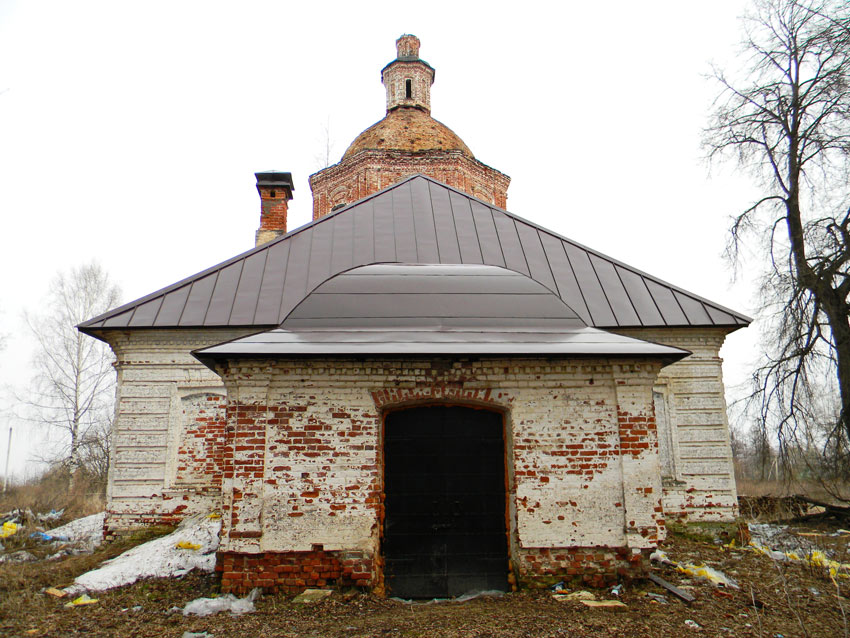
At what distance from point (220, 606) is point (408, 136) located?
51.6ft

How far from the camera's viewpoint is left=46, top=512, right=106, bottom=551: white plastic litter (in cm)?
892

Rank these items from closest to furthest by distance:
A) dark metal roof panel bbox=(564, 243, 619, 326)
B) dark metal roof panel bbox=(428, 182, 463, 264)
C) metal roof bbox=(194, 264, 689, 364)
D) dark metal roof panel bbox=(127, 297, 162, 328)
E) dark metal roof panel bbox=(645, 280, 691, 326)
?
metal roof bbox=(194, 264, 689, 364) < dark metal roof panel bbox=(564, 243, 619, 326) < dark metal roof panel bbox=(127, 297, 162, 328) < dark metal roof panel bbox=(645, 280, 691, 326) < dark metal roof panel bbox=(428, 182, 463, 264)

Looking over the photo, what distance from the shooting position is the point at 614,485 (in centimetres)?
579

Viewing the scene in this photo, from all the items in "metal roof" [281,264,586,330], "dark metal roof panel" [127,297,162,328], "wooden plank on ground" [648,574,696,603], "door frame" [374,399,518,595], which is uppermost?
"dark metal roof panel" [127,297,162,328]

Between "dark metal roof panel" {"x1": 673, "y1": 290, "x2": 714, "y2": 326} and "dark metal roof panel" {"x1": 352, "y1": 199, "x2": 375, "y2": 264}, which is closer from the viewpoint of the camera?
"dark metal roof panel" {"x1": 673, "y1": 290, "x2": 714, "y2": 326}

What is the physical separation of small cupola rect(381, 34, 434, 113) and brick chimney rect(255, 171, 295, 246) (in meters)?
8.70

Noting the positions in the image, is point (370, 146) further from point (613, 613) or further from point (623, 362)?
point (613, 613)

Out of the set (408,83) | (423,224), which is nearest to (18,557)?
A: (423,224)

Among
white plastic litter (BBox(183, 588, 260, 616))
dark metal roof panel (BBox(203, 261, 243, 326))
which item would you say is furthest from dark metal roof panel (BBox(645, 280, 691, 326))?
white plastic litter (BBox(183, 588, 260, 616))

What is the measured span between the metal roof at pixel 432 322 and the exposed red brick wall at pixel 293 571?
1.98 m

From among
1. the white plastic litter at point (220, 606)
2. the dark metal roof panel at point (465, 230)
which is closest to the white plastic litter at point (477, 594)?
the white plastic litter at point (220, 606)

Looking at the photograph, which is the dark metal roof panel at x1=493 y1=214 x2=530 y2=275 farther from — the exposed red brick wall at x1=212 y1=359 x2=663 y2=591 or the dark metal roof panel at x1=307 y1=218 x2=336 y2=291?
the exposed red brick wall at x1=212 y1=359 x2=663 y2=591

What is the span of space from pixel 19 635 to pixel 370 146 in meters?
15.8

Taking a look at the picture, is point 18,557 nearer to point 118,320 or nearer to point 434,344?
point 118,320
